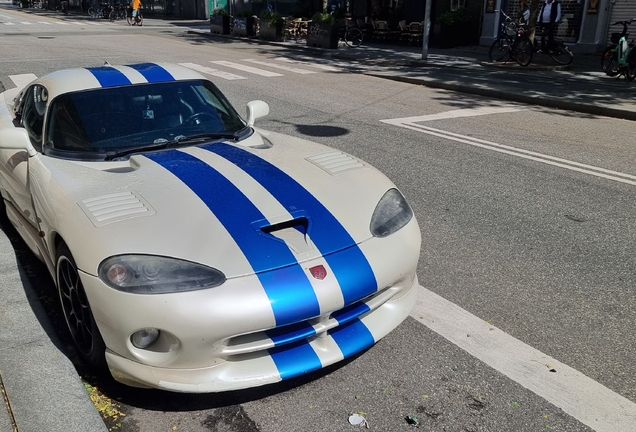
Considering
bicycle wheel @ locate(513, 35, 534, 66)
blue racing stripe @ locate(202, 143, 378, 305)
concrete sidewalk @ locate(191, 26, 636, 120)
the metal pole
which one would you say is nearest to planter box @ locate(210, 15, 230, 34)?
concrete sidewalk @ locate(191, 26, 636, 120)

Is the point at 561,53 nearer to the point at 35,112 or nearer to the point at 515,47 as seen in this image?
the point at 515,47

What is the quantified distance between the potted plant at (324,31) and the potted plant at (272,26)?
3.00 metres

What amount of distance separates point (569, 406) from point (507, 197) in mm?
3498

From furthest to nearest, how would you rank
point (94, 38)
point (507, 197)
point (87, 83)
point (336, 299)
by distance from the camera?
point (94, 38) → point (507, 197) → point (87, 83) → point (336, 299)

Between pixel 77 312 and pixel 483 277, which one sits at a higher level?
pixel 77 312

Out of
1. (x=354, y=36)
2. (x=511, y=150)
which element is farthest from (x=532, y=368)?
(x=354, y=36)

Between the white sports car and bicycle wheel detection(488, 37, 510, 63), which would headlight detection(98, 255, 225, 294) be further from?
bicycle wheel detection(488, 37, 510, 63)

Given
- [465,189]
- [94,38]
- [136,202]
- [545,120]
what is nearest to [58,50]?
[94,38]

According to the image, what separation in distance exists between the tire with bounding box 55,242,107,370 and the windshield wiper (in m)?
0.85

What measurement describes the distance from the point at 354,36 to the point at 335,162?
21118 millimetres

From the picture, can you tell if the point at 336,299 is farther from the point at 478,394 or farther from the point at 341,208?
the point at 478,394

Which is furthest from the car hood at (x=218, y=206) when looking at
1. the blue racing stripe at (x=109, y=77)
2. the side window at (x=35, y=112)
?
the blue racing stripe at (x=109, y=77)

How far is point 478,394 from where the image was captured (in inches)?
122

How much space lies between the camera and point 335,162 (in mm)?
3941
